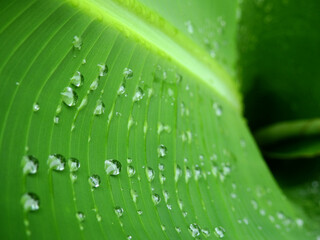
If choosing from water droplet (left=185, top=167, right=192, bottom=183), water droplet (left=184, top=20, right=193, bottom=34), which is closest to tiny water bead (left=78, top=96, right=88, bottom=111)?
water droplet (left=185, top=167, right=192, bottom=183)

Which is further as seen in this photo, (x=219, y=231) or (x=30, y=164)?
(x=219, y=231)

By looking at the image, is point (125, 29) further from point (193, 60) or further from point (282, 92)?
point (282, 92)

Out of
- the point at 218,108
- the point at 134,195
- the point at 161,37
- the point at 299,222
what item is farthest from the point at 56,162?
the point at 299,222

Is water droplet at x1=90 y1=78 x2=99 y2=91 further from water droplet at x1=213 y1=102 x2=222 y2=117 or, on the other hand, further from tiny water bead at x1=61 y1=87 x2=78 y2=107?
water droplet at x1=213 y1=102 x2=222 y2=117

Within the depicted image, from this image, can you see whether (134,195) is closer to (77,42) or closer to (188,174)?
(188,174)

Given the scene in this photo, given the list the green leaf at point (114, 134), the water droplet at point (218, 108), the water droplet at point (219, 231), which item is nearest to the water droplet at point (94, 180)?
the green leaf at point (114, 134)

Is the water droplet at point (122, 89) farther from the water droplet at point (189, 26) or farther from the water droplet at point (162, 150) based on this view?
the water droplet at point (189, 26)
